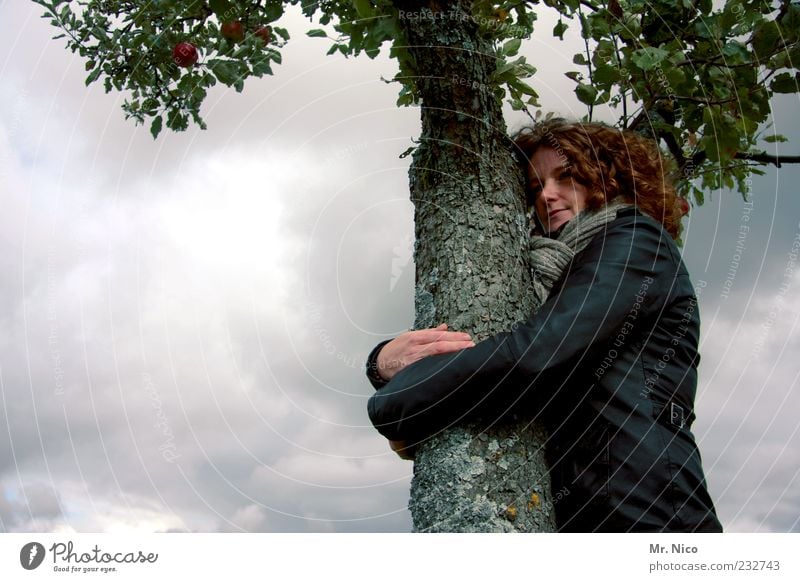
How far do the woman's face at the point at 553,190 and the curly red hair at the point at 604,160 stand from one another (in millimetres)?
21

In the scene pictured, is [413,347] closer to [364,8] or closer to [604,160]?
[604,160]

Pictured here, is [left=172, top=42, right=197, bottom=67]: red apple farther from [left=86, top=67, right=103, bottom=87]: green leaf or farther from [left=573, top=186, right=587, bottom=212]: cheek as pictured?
[left=573, top=186, right=587, bottom=212]: cheek

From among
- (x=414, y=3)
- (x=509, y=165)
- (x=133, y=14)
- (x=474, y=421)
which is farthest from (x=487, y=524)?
(x=133, y=14)

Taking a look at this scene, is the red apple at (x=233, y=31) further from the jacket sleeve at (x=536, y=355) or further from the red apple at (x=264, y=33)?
the jacket sleeve at (x=536, y=355)

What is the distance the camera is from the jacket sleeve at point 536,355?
1930 mm

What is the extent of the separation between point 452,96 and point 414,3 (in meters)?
0.35

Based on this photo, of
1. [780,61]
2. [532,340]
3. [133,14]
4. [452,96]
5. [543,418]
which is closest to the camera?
[532,340]

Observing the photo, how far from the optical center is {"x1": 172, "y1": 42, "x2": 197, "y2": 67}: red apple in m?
3.56

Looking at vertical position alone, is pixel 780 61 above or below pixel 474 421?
above

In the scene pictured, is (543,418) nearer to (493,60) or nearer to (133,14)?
(493,60)

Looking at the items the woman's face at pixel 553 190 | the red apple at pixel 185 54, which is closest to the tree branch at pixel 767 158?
the woman's face at pixel 553 190

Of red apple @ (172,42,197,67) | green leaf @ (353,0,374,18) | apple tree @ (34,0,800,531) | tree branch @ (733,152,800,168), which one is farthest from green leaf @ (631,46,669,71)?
red apple @ (172,42,197,67)
